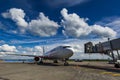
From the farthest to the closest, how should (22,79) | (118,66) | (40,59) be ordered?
(40,59)
(118,66)
(22,79)

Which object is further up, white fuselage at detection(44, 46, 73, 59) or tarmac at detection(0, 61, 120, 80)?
white fuselage at detection(44, 46, 73, 59)

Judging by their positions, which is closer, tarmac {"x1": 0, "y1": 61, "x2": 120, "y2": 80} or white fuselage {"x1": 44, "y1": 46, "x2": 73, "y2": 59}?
tarmac {"x1": 0, "y1": 61, "x2": 120, "y2": 80}

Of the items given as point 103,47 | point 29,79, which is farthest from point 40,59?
point 29,79

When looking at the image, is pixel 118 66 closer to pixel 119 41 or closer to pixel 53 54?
pixel 119 41

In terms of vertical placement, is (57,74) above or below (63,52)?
below

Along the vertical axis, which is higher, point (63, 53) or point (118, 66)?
point (63, 53)

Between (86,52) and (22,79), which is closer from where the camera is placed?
(22,79)

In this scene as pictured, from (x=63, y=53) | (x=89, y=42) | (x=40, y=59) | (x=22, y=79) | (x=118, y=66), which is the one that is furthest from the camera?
(x=89, y=42)

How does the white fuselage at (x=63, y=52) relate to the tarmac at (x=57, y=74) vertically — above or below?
above

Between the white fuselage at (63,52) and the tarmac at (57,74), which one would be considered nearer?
the tarmac at (57,74)

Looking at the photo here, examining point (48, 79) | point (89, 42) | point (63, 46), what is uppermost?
point (89, 42)

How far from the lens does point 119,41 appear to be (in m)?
34.9

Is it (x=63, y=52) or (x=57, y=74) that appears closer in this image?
(x=57, y=74)

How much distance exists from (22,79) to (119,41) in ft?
85.7
